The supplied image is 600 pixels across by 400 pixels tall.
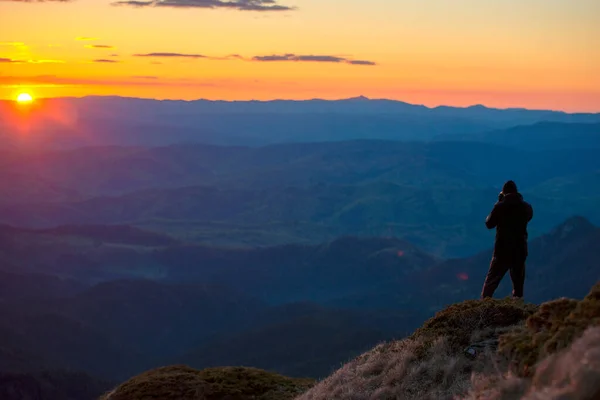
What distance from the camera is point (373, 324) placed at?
114188mm

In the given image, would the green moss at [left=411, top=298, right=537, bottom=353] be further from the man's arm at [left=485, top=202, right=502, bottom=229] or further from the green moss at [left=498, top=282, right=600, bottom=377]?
the man's arm at [left=485, top=202, right=502, bottom=229]

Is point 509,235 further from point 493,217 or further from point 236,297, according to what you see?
point 236,297

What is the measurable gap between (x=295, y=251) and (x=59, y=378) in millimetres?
117567

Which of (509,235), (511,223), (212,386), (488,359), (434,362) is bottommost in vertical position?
(212,386)

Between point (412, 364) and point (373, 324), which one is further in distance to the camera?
point (373, 324)

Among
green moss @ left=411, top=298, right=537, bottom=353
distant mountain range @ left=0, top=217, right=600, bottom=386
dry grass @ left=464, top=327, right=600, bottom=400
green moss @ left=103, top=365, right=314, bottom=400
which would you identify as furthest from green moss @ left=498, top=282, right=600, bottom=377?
distant mountain range @ left=0, top=217, right=600, bottom=386

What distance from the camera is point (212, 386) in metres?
13.2

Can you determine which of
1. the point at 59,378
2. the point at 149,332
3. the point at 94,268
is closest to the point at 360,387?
the point at 59,378

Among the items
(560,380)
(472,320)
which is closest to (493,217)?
(472,320)

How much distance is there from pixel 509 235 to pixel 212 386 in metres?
6.34

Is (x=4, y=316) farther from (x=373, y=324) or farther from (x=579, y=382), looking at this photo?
(x=579, y=382)

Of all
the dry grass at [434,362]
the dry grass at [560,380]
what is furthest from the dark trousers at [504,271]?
the dry grass at [560,380]

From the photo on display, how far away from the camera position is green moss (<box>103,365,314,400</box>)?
13.0 metres

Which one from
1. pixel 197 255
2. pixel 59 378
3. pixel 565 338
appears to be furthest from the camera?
pixel 197 255
